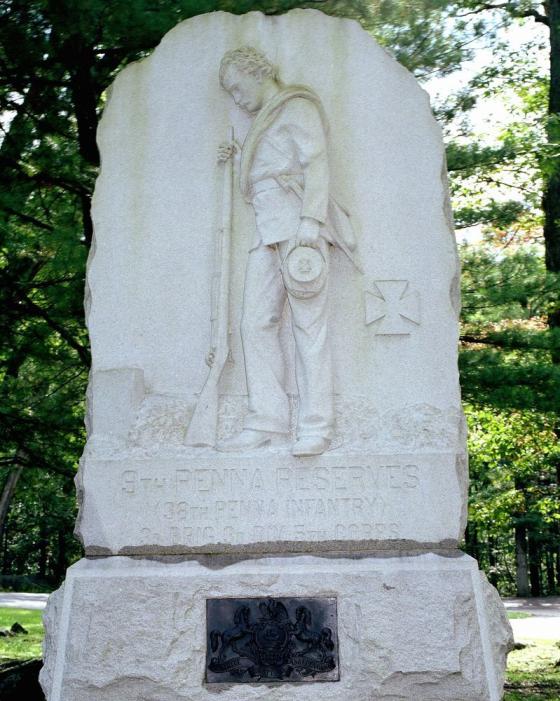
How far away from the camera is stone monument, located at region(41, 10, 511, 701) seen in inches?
169

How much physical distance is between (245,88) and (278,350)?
1.49m

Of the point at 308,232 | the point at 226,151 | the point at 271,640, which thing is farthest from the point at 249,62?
the point at 271,640

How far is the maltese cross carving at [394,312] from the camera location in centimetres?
472

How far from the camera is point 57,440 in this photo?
8859mm

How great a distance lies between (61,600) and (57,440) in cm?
455

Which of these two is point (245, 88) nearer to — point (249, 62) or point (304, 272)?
point (249, 62)

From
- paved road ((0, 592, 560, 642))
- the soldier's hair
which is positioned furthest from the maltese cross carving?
paved road ((0, 592, 560, 642))

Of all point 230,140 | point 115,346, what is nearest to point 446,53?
point 230,140

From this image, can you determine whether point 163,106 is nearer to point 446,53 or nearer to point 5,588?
point 446,53

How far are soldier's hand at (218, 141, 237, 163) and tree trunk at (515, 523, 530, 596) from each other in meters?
21.2

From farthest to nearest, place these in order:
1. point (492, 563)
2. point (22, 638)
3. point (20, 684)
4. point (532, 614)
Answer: point (492, 563)
point (532, 614)
point (22, 638)
point (20, 684)

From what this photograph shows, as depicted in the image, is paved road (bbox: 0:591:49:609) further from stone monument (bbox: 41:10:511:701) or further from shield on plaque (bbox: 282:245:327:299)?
shield on plaque (bbox: 282:245:327:299)

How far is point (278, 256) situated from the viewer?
485cm

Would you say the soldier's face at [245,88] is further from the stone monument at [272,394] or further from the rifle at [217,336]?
the rifle at [217,336]
